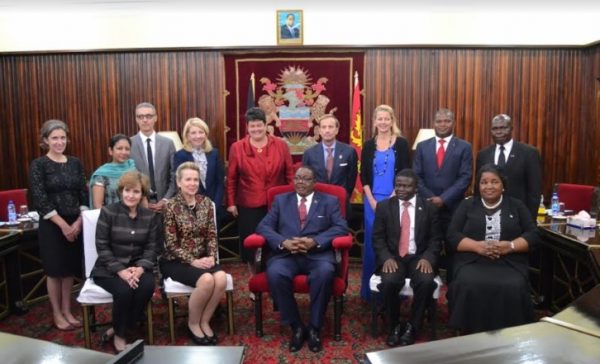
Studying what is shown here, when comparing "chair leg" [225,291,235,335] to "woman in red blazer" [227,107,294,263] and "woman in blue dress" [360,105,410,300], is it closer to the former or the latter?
"woman in red blazer" [227,107,294,263]

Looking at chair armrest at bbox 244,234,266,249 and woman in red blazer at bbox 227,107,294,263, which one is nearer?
chair armrest at bbox 244,234,266,249

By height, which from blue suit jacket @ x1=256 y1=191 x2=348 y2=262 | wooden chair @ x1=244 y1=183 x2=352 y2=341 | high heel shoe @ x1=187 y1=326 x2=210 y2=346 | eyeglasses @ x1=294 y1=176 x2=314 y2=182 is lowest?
high heel shoe @ x1=187 y1=326 x2=210 y2=346

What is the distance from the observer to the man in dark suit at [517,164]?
144 inches

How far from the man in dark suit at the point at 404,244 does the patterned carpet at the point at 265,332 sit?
21cm

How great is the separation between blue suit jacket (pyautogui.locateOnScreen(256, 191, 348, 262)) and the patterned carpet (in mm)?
576

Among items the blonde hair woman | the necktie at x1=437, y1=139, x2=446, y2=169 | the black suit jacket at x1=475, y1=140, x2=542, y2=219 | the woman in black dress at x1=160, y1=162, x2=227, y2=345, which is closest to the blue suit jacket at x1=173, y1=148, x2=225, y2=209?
the blonde hair woman

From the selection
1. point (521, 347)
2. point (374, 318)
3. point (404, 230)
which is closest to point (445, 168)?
point (404, 230)

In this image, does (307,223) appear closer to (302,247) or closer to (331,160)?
(302,247)

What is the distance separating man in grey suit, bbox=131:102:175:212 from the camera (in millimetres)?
4062

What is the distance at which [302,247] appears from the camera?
3389mm

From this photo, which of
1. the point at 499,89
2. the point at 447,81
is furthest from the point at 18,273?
the point at 499,89

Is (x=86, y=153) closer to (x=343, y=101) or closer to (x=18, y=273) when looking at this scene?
(x=18, y=273)

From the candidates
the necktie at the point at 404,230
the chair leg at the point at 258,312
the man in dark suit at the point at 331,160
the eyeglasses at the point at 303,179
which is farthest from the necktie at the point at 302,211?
the necktie at the point at 404,230

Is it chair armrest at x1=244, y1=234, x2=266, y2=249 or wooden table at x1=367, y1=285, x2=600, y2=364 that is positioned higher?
wooden table at x1=367, y1=285, x2=600, y2=364
